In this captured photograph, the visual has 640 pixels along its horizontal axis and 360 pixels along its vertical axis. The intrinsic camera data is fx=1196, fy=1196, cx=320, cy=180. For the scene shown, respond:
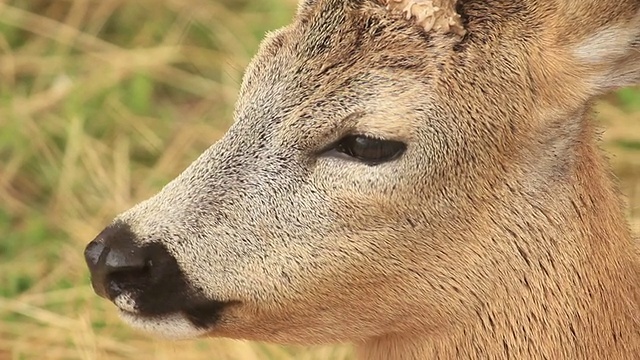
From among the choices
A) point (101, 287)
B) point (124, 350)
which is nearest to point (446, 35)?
point (101, 287)

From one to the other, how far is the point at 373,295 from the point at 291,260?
20cm

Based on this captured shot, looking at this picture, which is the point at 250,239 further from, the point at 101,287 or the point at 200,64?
the point at 200,64

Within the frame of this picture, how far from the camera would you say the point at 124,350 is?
13.8 feet

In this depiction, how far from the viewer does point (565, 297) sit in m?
2.61

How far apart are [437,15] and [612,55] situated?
1.23ft

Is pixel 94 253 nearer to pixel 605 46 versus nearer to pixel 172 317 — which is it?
pixel 172 317

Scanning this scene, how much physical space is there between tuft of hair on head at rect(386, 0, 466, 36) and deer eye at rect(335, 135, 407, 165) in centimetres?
27

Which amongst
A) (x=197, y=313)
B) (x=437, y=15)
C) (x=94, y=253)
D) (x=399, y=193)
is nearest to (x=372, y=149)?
(x=399, y=193)

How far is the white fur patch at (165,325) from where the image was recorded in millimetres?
2480

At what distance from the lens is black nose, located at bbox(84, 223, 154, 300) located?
2.42m

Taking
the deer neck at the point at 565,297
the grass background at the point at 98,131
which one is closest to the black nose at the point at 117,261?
the deer neck at the point at 565,297

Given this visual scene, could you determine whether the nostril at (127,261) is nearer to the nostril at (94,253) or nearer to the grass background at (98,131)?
the nostril at (94,253)

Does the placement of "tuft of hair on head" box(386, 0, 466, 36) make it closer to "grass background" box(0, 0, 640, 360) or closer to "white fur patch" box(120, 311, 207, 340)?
"white fur patch" box(120, 311, 207, 340)

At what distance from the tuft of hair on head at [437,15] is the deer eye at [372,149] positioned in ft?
0.87
